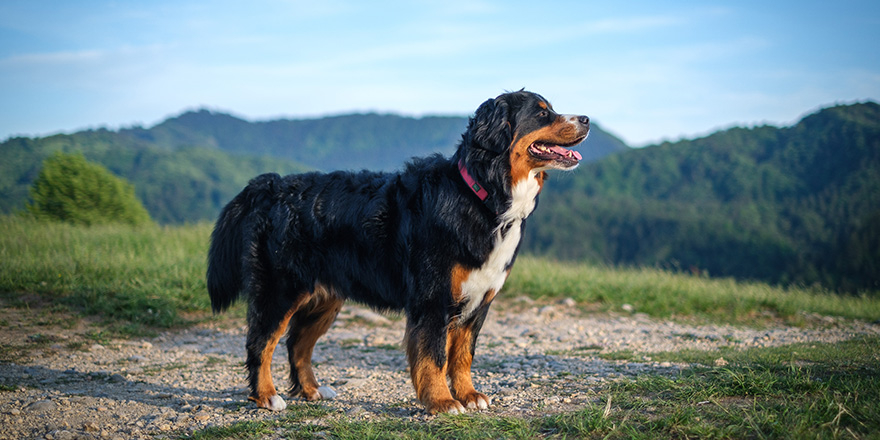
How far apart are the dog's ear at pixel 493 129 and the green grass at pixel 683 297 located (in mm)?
6929

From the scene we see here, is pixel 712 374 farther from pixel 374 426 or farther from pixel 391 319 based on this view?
pixel 391 319

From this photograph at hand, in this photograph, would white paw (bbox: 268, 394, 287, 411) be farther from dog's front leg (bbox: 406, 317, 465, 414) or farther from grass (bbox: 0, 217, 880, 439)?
dog's front leg (bbox: 406, 317, 465, 414)

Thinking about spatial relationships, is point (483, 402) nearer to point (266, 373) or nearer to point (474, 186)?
point (474, 186)

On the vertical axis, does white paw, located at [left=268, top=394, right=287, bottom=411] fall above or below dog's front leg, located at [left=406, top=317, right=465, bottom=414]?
below

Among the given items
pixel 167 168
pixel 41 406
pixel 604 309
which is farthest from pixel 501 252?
pixel 167 168

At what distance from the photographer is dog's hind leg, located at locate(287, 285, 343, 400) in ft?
17.0

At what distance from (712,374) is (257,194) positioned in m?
4.03

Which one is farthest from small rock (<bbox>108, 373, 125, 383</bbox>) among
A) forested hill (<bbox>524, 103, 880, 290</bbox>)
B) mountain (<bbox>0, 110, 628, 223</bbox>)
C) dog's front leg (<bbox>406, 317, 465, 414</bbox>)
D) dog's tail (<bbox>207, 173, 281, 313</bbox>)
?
forested hill (<bbox>524, 103, 880, 290</bbox>)

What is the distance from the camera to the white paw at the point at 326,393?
5125mm

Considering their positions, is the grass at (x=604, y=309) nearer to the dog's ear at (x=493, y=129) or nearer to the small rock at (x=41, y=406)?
the small rock at (x=41, y=406)

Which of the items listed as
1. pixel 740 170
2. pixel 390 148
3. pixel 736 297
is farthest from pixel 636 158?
pixel 736 297

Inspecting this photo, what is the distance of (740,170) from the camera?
75.9m

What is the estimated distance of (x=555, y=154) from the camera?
4.52 m

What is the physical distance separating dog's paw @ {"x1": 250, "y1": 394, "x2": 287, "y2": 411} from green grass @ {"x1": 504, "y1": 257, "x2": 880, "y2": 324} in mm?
6874
